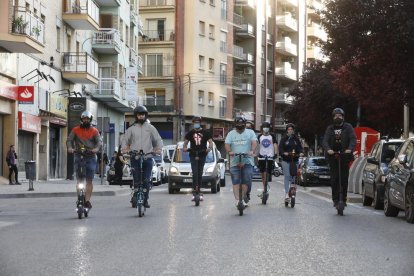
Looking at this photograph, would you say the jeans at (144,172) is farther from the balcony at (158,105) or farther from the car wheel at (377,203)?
the balcony at (158,105)

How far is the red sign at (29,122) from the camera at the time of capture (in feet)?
111

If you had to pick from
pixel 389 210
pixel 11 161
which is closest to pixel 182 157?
pixel 11 161

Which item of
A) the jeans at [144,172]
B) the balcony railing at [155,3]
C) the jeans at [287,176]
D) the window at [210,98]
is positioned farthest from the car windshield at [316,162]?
the window at [210,98]

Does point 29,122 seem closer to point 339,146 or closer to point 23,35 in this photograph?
point 23,35

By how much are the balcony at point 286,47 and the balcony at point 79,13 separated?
47491 millimetres

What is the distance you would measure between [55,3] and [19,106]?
Result: 283 inches

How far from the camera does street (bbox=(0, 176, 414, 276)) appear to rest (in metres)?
7.96

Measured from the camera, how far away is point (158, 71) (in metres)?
68.7

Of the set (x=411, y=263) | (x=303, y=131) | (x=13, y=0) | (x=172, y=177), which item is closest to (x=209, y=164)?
(x=172, y=177)

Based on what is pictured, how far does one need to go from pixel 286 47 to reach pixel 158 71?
926 inches

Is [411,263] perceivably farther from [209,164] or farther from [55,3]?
[55,3]

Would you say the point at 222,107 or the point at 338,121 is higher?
the point at 222,107

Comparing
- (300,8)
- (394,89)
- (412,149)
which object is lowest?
(412,149)

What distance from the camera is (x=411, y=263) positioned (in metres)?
8.35
